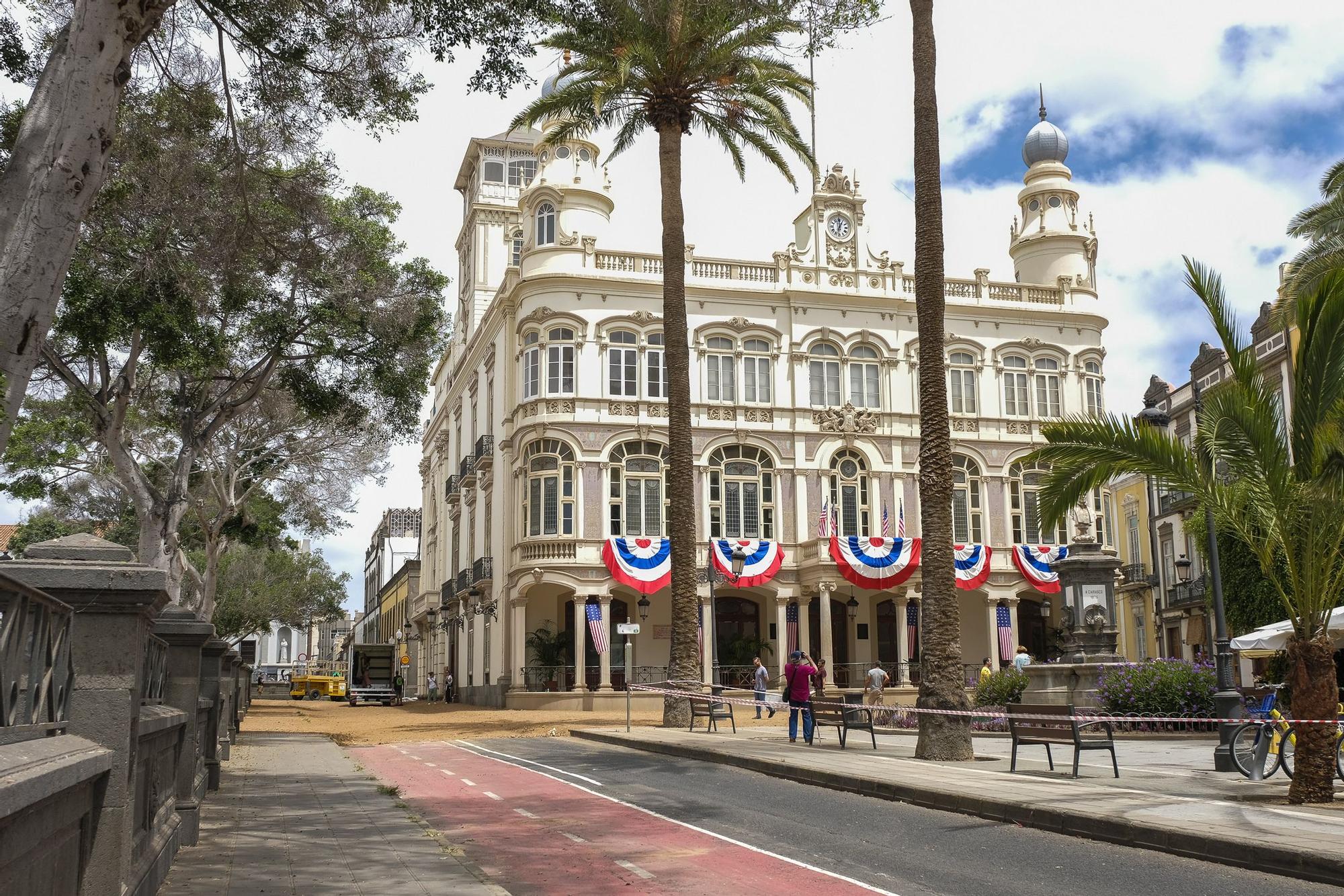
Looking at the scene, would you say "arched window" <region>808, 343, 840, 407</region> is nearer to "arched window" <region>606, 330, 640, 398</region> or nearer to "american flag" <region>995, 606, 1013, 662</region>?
"arched window" <region>606, 330, 640, 398</region>

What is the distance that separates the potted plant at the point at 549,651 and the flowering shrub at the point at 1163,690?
2234 cm

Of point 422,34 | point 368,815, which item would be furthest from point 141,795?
point 422,34

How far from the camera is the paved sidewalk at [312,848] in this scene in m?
8.33

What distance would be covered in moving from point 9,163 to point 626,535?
33.3m

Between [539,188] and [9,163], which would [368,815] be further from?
[539,188]

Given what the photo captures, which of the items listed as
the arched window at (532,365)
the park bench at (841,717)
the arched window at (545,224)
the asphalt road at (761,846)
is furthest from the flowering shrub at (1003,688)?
the arched window at (545,224)

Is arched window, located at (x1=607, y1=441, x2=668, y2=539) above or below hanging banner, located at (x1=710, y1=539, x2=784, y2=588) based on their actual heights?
above

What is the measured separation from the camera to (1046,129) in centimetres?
4966

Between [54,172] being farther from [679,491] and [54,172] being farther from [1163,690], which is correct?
[1163,690]

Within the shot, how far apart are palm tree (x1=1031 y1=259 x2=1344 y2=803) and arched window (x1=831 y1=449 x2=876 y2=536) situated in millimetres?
29666

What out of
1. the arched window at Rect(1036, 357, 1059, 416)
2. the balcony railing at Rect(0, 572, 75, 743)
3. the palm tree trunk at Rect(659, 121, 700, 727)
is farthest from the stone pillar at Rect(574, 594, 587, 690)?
the balcony railing at Rect(0, 572, 75, 743)

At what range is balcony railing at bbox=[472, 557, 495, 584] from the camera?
147ft

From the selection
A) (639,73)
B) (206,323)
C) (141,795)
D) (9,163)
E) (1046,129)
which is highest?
(1046,129)

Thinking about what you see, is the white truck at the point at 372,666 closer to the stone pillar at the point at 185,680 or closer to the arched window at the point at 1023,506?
the arched window at the point at 1023,506
